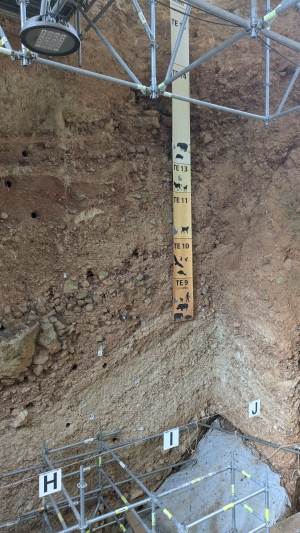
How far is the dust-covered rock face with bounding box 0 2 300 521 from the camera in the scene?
3.97 meters

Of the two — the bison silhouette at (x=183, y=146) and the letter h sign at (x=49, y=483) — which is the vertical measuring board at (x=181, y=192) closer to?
the bison silhouette at (x=183, y=146)

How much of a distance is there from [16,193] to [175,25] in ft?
9.84

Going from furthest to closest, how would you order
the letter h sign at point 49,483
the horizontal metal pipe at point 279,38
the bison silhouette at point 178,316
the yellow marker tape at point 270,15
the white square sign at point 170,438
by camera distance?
the bison silhouette at point 178,316 < the white square sign at point 170,438 < the letter h sign at point 49,483 < the horizontal metal pipe at point 279,38 < the yellow marker tape at point 270,15

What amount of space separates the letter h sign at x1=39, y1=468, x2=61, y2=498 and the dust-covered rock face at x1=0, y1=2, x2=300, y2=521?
778 mm

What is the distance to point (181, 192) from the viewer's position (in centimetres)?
479

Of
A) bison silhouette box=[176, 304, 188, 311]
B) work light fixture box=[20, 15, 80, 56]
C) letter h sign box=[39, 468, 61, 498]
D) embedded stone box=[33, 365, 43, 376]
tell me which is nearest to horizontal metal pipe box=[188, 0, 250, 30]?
work light fixture box=[20, 15, 80, 56]

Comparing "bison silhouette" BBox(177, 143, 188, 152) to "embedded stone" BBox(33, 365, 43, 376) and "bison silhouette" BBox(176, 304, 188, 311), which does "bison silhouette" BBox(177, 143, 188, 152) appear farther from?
"embedded stone" BBox(33, 365, 43, 376)

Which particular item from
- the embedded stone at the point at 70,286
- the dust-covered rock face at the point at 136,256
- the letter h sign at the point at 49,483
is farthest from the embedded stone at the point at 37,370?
the letter h sign at the point at 49,483

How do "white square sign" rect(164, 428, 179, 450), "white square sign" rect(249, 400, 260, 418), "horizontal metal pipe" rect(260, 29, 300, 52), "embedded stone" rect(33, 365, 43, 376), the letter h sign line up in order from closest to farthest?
1. "horizontal metal pipe" rect(260, 29, 300, 52)
2. the letter h sign
3. "white square sign" rect(164, 428, 179, 450)
4. "embedded stone" rect(33, 365, 43, 376)
5. "white square sign" rect(249, 400, 260, 418)

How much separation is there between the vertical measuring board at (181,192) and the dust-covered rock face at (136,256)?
13 cm

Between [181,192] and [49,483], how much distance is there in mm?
3450

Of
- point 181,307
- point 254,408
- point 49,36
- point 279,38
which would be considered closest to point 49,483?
point 254,408

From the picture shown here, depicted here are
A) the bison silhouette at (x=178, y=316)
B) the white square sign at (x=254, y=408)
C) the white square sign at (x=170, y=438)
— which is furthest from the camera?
the bison silhouette at (x=178, y=316)

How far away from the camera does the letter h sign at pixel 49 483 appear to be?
3135 millimetres
